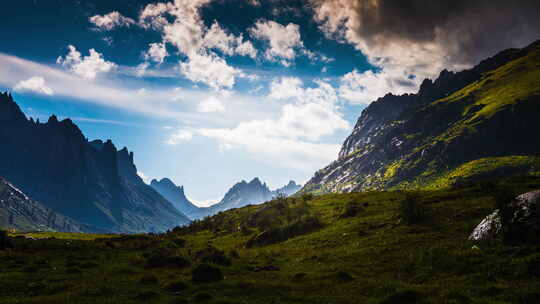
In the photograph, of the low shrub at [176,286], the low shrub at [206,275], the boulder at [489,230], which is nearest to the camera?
the low shrub at [176,286]

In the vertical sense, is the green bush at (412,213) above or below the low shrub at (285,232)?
above

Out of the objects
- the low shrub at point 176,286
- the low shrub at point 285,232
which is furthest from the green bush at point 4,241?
the low shrub at point 176,286

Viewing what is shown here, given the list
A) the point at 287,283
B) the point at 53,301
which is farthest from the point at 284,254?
the point at 53,301

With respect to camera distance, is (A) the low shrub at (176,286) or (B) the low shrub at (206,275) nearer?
(A) the low shrub at (176,286)

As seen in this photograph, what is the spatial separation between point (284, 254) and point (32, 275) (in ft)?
85.7

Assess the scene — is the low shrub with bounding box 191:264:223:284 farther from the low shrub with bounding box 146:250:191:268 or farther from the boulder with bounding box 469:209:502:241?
the boulder with bounding box 469:209:502:241

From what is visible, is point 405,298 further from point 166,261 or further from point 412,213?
point 166,261

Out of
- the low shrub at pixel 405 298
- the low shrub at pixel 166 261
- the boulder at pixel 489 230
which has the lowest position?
the low shrub at pixel 166 261

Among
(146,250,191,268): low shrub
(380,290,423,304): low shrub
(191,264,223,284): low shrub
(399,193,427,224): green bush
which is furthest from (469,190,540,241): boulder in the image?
(146,250,191,268): low shrub

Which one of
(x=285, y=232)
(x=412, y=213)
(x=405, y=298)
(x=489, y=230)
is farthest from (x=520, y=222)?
(x=285, y=232)

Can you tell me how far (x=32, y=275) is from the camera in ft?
92.4

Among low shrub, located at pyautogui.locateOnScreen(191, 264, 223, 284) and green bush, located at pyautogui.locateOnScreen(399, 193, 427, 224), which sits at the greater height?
green bush, located at pyautogui.locateOnScreen(399, 193, 427, 224)

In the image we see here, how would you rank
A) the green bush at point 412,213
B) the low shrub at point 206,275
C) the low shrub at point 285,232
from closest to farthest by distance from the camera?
the low shrub at point 206,275
the green bush at point 412,213
the low shrub at point 285,232

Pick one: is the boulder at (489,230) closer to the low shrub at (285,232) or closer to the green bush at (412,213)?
the green bush at (412,213)
